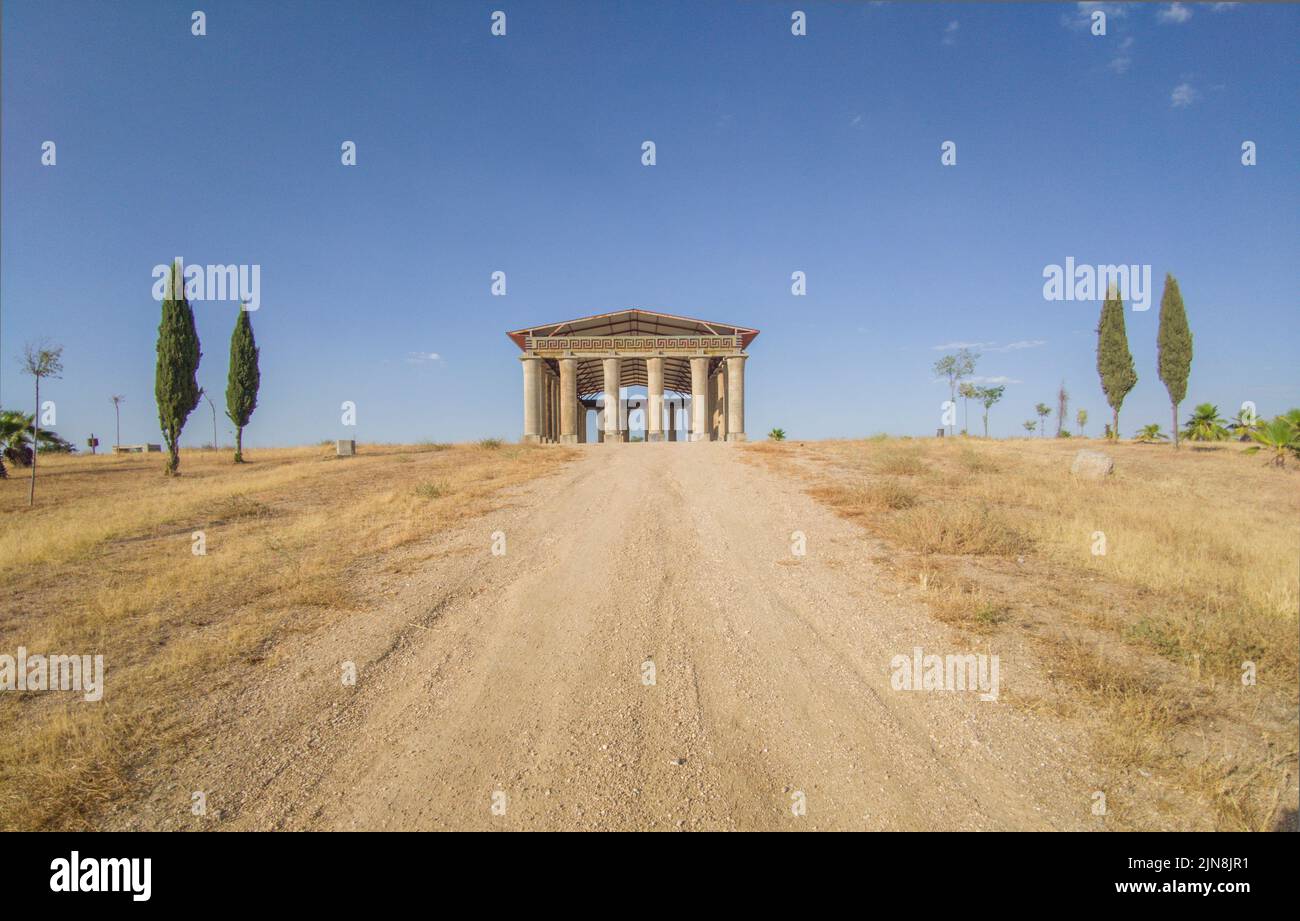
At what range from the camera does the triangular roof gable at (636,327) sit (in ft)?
129

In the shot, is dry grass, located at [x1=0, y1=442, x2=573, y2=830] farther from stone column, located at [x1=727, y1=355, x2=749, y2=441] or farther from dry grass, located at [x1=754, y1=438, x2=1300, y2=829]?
stone column, located at [x1=727, y1=355, x2=749, y2=441]

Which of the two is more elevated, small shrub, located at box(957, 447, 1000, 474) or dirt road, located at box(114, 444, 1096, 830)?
small shrub, located at box(957, 447, 1000, 474)

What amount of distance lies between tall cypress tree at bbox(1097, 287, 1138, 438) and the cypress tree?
6.13ft

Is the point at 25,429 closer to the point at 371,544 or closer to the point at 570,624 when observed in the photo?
the point at 371,544

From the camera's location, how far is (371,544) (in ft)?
33.5

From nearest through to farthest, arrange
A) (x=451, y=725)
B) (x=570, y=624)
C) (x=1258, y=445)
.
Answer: (x=451, y=725) < (x=570, y=624) < (x=1258, y=445)

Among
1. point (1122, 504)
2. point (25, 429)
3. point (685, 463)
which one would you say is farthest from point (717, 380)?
point (25, 429)

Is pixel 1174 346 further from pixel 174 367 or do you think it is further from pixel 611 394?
pixel 174 367

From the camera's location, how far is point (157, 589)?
7.99 metres

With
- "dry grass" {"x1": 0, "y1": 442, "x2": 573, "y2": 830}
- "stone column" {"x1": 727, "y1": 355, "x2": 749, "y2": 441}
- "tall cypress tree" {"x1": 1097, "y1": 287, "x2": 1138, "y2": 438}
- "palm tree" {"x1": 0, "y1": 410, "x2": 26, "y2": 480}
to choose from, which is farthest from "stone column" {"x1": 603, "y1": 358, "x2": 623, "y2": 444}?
"tall cypress tree" {"x1": 1097, "y1": 287, "x2": 1138, "y2": 438}

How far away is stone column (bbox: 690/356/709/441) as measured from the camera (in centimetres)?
3900

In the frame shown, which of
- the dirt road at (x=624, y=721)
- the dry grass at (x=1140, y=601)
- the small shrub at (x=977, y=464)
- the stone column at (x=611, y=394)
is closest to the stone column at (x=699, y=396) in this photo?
the stone column at (x=611, y=394)

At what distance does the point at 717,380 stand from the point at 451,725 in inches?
1582

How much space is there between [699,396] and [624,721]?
35.2 meters
